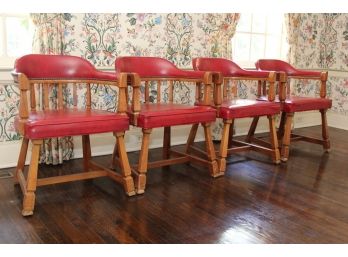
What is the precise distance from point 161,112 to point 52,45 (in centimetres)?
101

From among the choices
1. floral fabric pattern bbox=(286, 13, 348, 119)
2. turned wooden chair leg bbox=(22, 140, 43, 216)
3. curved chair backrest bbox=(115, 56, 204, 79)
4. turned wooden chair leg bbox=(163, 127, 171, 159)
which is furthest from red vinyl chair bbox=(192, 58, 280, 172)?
floral fabric pattern bbox=(286, 13, 348, 119)

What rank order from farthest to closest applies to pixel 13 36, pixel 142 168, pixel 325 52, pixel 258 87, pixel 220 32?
pixel 325 52 < pixel 220 32 < pixel 258 87 < pixel 13 36 < pixel 142 168

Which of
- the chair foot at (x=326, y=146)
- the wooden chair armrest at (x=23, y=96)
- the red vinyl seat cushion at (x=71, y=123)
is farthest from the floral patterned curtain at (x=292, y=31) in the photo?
the wooden chair armrest at (x=23, y=96)

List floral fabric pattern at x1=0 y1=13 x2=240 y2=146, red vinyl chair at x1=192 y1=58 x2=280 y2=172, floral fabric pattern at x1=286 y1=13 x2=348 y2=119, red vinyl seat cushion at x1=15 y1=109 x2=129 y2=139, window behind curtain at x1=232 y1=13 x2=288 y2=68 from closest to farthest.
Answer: red vinyl seat cushion at x1=15 y1=109 x2=129 y2=139
red vinyl chair at x1=192 y1=58 x2=280 y2=172
floral fabric pattern at x1=0 y1=13 x2=240 y2=146
window behind curtain at x1=232 y1=13 x2=288 y2=68
floral fabric pattern at x1=286 y1=13 x2=348 y2=119

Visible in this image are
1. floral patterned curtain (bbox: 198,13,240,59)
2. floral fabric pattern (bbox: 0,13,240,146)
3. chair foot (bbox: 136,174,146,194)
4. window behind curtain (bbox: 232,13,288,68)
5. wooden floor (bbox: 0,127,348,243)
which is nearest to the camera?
wooden floor (bbox: 0,127,348,243)

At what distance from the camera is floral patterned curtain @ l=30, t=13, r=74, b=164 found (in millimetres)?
2557

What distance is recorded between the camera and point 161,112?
2.18 meters

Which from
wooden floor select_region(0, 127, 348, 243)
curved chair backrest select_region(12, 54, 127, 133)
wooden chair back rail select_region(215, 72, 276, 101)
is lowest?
wooden floor select_region(0, 127, 348, 243)

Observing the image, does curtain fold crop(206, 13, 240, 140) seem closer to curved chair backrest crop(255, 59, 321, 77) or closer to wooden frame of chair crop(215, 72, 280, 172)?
curved chair backrest crop(255, 59, 321, 77)

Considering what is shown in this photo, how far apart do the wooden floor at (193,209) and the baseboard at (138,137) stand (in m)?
0.23

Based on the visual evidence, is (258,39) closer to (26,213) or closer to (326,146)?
(326,146)

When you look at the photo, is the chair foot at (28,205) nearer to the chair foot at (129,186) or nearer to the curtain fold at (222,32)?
the chair foot at (129,186)

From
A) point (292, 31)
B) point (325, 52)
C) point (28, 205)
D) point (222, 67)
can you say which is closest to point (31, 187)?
point (28, 205)

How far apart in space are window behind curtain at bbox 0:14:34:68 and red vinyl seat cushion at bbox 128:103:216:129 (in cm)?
103
